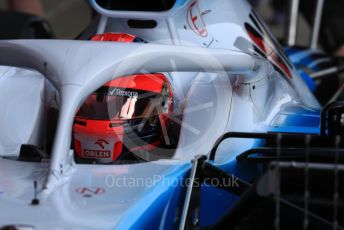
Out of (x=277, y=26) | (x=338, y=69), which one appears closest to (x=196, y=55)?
(x=338, y=69)

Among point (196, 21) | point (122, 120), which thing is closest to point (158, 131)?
point (122, 120)

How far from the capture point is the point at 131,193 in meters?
1.87

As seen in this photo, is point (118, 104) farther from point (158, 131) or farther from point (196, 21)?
point (196, 21)

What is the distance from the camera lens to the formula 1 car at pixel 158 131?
70.1 inches

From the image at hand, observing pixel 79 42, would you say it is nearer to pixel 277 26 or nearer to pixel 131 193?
pixel 131 193

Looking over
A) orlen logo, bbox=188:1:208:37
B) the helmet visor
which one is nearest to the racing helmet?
the helmet visor

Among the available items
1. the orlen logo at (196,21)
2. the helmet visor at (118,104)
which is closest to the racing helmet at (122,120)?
the helmet visor at (118,104)

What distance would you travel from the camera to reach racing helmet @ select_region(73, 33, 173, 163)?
2186mm

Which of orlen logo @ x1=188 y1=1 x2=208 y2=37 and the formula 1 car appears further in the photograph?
orlen logo @ x1=188 y1=1 x2=208 y2=37

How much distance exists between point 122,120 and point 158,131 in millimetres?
144

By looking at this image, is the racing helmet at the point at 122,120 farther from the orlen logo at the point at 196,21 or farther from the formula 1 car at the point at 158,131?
the orlen logo at the point at 196,21

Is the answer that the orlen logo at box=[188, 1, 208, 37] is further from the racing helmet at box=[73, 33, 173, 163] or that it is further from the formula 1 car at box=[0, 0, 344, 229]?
the racing helmet at box=[73, 33, 173, 163]

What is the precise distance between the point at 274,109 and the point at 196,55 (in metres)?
0.52

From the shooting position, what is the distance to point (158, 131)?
2291mm
